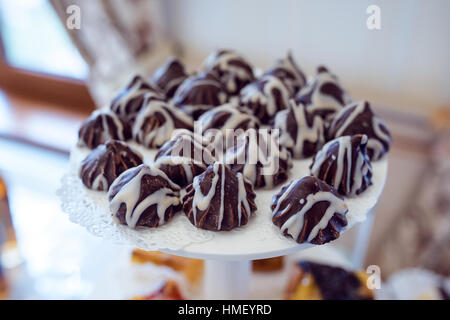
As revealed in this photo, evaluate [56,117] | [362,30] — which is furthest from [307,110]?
[56,117]

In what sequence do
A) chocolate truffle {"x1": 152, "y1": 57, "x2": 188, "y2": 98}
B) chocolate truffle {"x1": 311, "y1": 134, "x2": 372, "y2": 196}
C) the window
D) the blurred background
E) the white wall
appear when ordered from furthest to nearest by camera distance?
1. the window
2. the white wall
3. the blurred background
4. chocolate truffle {"x1": 152, "y1": 57, "x2": 188, "y2": 98}
5. chocolate truffle {"x1": 311, "y1": 134, "x2": 372, "y2": 196}

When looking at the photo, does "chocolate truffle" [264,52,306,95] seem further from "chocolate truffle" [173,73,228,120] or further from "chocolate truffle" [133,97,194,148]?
"chocolate truffle" [133,97,194,148]

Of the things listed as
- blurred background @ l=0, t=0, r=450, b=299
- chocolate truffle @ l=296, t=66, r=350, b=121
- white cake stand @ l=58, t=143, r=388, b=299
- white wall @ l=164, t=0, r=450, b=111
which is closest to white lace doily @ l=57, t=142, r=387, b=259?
white cake stand @ l=58, t=143, r=388, b=299

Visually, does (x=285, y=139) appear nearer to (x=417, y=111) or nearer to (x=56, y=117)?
(x=417, y=111)

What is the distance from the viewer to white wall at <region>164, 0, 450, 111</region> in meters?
1.41

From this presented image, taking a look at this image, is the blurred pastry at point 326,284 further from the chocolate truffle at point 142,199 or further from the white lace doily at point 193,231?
the chocolate truffle at point 142,199

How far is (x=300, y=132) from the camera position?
2.85 feet

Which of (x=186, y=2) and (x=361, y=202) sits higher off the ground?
(x=186, y=2)

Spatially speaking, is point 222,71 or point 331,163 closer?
point 331,163

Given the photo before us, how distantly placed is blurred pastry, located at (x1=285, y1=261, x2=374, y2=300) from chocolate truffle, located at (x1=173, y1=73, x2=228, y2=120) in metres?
0.43

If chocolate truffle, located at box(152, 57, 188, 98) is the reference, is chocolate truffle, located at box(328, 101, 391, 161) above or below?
below

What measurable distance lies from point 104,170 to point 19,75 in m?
1.58

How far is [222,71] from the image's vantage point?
3.61 ft

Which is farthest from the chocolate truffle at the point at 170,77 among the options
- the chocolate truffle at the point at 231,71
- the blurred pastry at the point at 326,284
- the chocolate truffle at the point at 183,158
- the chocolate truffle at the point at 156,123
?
the blurred pastry at the point at 326,284
